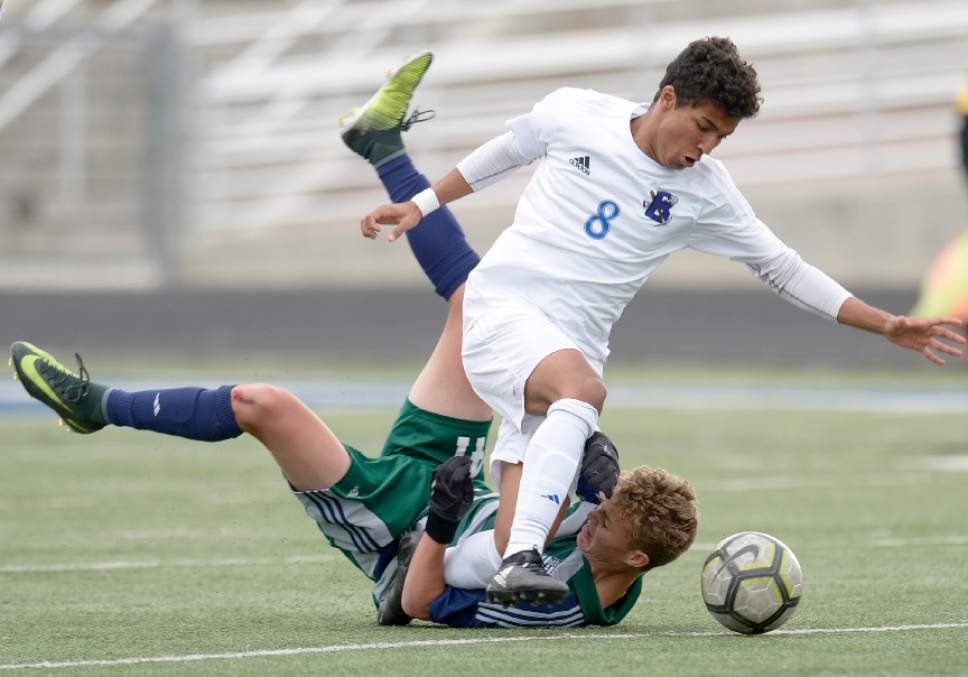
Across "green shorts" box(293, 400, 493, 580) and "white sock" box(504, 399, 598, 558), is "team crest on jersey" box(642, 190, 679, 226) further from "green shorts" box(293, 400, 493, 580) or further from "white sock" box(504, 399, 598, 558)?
"green shorts" box(293, 400, 493, 580)

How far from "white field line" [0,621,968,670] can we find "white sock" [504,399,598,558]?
1.13 feet

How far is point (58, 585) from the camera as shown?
22.2 ft

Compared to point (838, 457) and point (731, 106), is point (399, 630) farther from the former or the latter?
point (838, 457)

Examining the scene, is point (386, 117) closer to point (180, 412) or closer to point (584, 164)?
point (584, 164)

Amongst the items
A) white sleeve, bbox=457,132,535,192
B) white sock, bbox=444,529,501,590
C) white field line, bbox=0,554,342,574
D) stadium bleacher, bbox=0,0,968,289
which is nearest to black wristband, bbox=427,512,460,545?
white sock, bbox=444,529,501,590

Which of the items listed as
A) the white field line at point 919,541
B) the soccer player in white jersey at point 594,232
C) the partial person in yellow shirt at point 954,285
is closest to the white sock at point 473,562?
the soccer player in white jersey at point 594,232

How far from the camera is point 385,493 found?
5.89 m

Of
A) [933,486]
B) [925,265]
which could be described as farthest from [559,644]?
[925,265]

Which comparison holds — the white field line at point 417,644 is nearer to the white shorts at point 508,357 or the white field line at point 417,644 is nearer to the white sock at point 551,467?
the white sock at point 551,467

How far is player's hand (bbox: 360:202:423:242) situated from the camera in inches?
238

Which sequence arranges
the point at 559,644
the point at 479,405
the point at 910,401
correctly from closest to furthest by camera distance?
the point at 559,644, the point at 479,405, the point at 910,401

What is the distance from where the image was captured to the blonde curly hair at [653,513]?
5.44m

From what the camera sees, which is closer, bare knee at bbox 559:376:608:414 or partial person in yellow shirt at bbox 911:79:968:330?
bare knee at bbox 559:376:608:414

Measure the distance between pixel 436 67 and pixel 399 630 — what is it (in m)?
17.5
